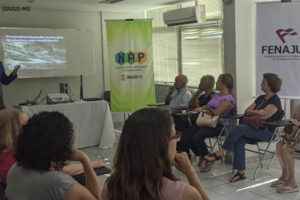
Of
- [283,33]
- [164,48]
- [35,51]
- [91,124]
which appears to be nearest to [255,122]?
[283,33]

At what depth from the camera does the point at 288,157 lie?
3.67 metres

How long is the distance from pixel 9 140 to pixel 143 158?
3.63 ft

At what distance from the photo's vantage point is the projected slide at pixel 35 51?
22.5ft

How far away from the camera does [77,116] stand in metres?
5.67

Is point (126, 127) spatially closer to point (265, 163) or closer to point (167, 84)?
point (265, 163)

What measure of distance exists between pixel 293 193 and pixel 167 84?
14.9ft

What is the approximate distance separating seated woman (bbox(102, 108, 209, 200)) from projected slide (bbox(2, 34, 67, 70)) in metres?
6.18

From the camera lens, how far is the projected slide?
6.87 metres

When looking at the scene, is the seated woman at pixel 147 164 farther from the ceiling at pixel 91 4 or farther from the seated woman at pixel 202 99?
the ceiling at pixel 91 4

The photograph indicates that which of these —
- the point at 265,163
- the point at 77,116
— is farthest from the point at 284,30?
the point at 77,116

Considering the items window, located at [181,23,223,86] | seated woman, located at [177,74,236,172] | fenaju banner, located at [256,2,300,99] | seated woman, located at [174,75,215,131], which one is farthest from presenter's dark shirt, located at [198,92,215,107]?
window, located at [181,23,223,86]

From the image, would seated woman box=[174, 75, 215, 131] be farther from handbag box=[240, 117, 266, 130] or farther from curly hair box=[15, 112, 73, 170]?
curly hair box=[15, 112, 73, 170]

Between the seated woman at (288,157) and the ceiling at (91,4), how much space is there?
388cm

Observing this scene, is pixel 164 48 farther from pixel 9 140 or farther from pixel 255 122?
pixel 9 140
